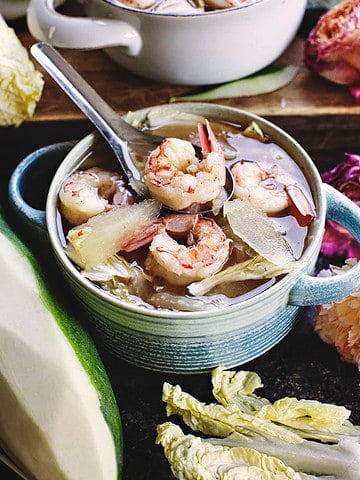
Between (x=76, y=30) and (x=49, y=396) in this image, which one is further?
(x=76, y=30)

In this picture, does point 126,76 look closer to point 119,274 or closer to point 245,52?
point 245,52

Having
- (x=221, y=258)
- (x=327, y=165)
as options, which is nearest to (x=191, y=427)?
(x=221, y=258)

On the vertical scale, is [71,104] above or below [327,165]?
above

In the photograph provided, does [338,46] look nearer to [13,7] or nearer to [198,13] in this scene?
[198,13]

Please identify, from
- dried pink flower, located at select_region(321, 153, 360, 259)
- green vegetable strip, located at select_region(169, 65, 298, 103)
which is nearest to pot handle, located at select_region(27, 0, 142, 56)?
green vegetable strip, located at select_region(169, 65, 298, 103)

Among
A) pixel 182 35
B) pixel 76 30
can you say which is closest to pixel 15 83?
pixel 76 30
